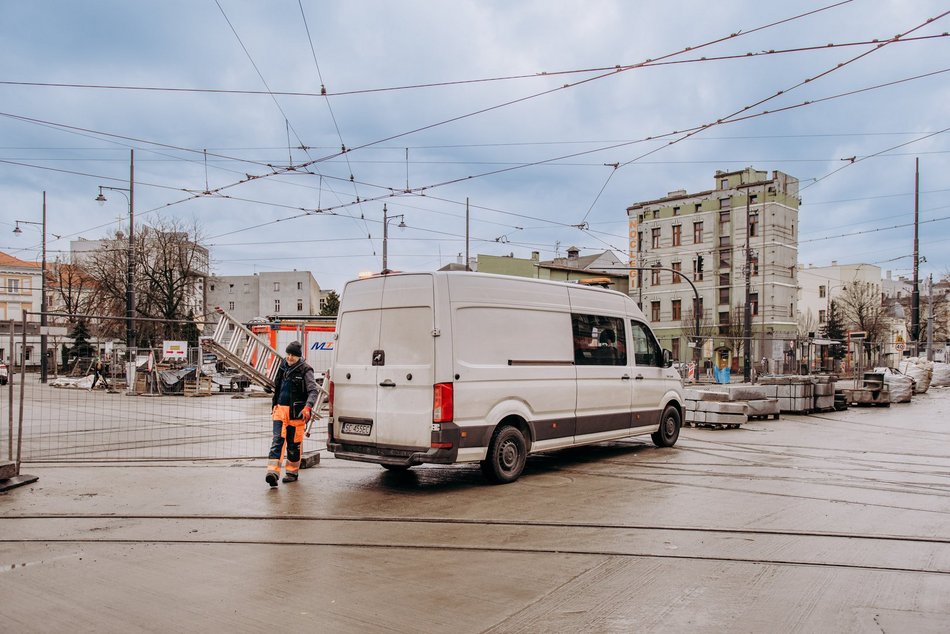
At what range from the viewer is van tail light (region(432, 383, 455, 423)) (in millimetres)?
7984

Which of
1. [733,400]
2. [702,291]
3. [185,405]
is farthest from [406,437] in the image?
[702,291]

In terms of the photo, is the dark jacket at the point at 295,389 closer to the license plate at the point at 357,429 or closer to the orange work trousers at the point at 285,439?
the orange work trousers at the point at 285,439

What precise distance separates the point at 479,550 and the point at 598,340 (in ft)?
16.9

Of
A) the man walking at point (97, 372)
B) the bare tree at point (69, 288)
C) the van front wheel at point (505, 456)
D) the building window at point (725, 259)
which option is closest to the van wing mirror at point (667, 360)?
the van front wheel at point (505, 456)

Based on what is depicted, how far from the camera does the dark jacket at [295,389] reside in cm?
863

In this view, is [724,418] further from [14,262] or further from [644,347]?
[14,262]

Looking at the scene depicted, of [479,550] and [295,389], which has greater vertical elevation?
[295,389]

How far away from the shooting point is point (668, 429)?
12.1m

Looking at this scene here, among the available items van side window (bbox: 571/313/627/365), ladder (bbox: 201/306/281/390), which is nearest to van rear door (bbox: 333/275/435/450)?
van side window (bbox: 571/313/627/365)

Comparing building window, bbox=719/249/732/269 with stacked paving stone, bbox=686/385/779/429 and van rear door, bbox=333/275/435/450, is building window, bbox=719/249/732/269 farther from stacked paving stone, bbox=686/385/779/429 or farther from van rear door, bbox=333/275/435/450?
van rear door, bbox=333/275/435/450

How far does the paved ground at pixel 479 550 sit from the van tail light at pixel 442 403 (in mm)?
898

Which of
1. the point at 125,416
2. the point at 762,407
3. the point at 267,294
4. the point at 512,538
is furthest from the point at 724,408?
the point at 267,294

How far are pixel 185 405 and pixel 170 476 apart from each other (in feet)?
24.5

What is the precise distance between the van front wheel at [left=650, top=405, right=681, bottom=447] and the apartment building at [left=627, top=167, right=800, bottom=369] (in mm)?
41971
